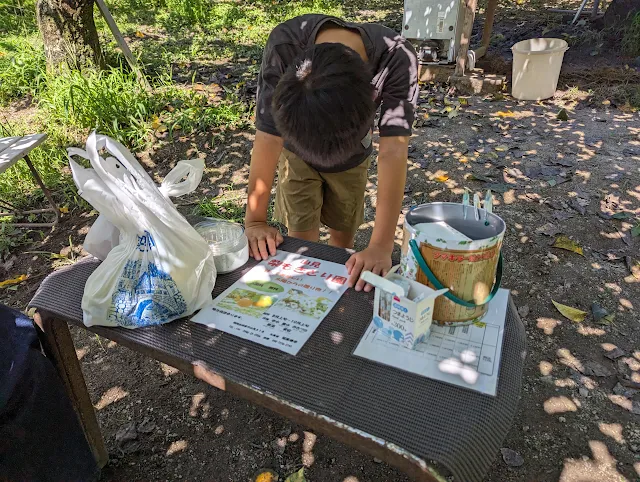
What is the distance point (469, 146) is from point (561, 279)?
2.07m

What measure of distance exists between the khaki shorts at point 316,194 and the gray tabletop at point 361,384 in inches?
34.9

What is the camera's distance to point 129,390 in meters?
2.29

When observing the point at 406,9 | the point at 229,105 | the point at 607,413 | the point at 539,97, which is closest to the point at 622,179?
the point at 539,97

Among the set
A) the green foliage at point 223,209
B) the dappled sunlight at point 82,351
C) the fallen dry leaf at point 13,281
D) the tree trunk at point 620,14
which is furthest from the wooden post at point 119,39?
the tree trunk at point 620,14

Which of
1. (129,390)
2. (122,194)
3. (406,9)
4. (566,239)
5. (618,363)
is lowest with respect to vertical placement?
(129,390)

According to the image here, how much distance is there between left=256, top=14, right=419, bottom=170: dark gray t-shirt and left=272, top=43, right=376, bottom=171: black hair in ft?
1.21

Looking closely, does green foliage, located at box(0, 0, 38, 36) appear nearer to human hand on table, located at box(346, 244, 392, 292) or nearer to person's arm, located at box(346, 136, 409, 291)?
person's arm, located at box(346, 136, 409, 291)

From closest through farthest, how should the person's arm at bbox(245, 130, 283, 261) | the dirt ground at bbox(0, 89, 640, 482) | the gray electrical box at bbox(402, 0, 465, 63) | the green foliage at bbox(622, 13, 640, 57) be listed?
the person's arm at bbox(245, 130, 283, 261), the dirt ground at bbox(0, 89, 640, 482), the gray electrical box at bbox(402, 0, 465, 63), the green foliage at bbox(622, 13, 640, 57)

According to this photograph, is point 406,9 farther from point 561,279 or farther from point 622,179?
point 561,279

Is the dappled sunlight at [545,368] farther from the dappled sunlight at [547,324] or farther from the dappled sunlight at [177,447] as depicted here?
the dappled sunlight at [177,447]

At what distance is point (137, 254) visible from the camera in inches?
50.7

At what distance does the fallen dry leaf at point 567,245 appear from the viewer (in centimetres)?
306

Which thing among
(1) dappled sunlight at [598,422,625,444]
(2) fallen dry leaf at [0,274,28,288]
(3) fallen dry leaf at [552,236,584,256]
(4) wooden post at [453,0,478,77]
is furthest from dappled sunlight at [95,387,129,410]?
(4) wooden post at [453,0,478,77]

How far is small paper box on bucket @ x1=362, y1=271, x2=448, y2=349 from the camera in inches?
45.0
